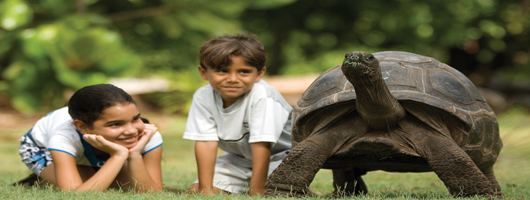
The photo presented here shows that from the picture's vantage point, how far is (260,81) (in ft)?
10.6

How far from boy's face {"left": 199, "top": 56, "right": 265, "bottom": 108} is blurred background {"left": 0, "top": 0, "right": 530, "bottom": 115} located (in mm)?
5566

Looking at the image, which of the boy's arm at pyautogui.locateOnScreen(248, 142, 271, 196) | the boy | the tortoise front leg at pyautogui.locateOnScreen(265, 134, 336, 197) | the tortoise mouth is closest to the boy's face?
the boy

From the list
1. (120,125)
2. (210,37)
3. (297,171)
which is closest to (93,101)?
(120,125)

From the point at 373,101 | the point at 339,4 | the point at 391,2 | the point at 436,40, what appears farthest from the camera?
the point at 339,4

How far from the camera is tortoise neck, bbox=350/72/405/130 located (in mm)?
2318

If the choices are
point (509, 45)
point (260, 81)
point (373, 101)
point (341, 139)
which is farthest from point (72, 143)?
point (509, 45)

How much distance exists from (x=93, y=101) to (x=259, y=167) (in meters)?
0.94

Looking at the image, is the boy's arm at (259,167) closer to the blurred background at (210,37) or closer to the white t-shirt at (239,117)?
the white t-shirt at (239,117)

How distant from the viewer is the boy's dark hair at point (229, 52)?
2.86 metres

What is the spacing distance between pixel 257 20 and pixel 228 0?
19.8ft

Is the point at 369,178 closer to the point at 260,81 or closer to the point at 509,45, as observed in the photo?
the point at 260,81

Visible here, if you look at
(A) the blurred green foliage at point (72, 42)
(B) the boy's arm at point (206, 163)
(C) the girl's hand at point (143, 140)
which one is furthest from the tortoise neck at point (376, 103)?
(A) the blurred green foliage at point (72, 42)

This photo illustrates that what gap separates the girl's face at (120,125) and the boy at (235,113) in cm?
34

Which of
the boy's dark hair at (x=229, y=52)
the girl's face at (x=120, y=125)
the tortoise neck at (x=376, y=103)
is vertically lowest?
the girl's face at (x=120, y=125)
